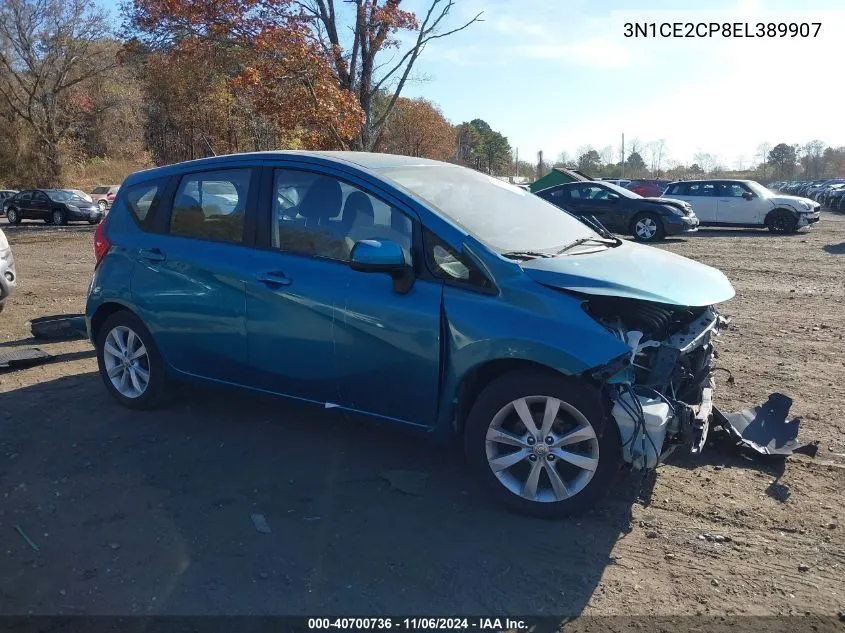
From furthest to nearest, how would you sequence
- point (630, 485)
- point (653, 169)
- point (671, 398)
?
1. point (653, 169)
2. point (630, 485)
3. point (671, 398)

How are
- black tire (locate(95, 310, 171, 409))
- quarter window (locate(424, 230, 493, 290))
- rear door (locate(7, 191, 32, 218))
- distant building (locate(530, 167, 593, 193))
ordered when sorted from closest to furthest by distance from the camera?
1. quarter window (locate(424, 230, 493, 290))
2. black tire (locate(95, 310, 171, 409))
3. distant building (locate(530, 167, 593, 193))
4. rear door (locate(7, 191, 32, 218))

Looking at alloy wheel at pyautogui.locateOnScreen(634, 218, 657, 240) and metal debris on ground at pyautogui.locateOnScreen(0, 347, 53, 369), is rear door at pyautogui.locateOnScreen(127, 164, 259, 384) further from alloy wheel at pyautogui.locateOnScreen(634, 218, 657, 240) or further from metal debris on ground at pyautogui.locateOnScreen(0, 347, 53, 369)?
alloy wheel at pyautogui.locateOnScreen(634, 218, 657, 240)

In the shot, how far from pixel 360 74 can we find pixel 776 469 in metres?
18.7

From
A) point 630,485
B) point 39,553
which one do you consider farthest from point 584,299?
point 39,553

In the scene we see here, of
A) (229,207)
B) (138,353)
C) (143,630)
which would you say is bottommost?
(143,630)

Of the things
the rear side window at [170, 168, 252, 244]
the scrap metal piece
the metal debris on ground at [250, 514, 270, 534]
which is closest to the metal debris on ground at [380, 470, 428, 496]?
the metal debris on ground at [250, 514, 270, 534]

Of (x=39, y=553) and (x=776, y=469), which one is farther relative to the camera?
(x=776, y=469)

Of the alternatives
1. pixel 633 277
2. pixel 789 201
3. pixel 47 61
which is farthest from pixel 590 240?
pixel 47 61

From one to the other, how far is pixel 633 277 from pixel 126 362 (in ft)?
11.8

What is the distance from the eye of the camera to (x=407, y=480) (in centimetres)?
409

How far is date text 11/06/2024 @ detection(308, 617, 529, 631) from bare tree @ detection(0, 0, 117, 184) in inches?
1638

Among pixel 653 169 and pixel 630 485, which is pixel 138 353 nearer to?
pixel 630 485

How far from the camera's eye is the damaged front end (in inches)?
135

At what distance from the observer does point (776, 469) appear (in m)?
4.22
